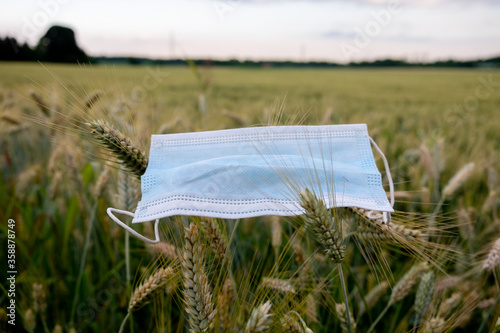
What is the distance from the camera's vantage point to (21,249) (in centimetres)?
167

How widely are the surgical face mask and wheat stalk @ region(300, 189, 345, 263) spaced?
7cm

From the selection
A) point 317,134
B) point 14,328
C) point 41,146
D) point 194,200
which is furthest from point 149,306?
point 41,146

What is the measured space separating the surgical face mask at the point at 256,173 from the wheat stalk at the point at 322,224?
0.24ft

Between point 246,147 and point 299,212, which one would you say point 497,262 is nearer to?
point 299,212

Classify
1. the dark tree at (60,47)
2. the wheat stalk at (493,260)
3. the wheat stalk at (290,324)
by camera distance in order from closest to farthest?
the wheat stalk at (290,324), the wheat stalk at (493,260), the dark tree at (60,47)

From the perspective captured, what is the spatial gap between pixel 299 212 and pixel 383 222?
25 cm

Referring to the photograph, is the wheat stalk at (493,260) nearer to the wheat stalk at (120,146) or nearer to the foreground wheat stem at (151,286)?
the foreground wheat stem at (151,286)

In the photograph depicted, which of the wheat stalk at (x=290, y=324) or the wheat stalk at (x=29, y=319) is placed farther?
the wheat stalk at (x=29, y=319)

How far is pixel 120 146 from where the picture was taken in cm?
97

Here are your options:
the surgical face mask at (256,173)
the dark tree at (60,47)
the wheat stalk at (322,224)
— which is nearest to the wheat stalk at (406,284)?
the surgical face mask at (256,173)

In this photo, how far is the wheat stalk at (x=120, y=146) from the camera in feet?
3.10

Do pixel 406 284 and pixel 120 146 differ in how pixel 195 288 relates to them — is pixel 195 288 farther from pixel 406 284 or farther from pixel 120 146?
pixel 406 284

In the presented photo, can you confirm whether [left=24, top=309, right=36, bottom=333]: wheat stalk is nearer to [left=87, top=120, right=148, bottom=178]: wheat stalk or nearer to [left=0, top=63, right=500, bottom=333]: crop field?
[left=0, top=63, right=500, bottom=333]: crop field

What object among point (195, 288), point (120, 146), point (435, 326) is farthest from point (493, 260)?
point (120, 146)
